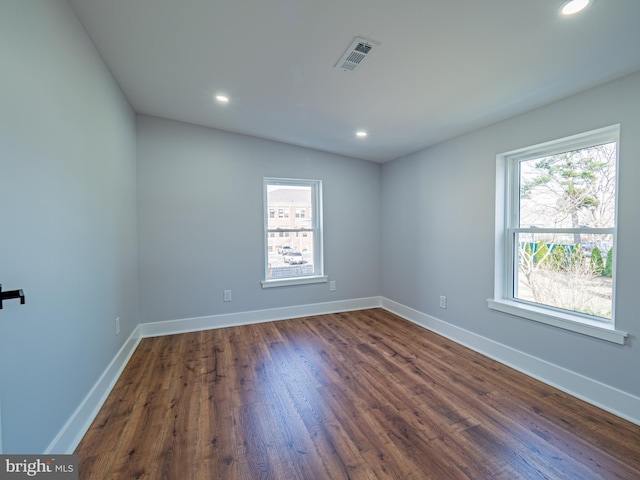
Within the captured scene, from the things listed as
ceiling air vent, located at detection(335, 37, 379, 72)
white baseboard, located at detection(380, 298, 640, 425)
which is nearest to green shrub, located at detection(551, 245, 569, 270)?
white baseboard, located at detection(380, 298, 640, 425)

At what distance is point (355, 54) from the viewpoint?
1.85 metres

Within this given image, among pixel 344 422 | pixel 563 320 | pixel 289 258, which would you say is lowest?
pixel 344 422

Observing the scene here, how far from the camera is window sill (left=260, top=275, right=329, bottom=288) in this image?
379 cm

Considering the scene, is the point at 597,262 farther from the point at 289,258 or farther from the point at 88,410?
the point at 88,410

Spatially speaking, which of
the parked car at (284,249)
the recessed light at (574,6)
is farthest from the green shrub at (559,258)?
the parked car at (284,249)

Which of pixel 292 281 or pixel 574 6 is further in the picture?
pixel 292 281

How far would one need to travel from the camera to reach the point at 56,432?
57.7 inches

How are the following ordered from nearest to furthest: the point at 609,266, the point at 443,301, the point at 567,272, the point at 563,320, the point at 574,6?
the point at 574,6 < the point at 609,266 < the point at 563,320 < the point at 567,272 < the point at 443,301

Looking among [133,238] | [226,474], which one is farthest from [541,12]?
[133,238]

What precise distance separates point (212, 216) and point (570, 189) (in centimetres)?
366

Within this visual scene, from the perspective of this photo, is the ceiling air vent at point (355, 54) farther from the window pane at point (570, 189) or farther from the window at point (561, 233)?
the window pane at point (570, 189)

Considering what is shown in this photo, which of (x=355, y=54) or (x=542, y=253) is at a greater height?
(x=355, y=54)

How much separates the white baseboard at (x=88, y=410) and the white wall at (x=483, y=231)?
11.0ft

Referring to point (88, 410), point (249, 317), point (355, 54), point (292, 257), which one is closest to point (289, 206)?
point (292, 257)
